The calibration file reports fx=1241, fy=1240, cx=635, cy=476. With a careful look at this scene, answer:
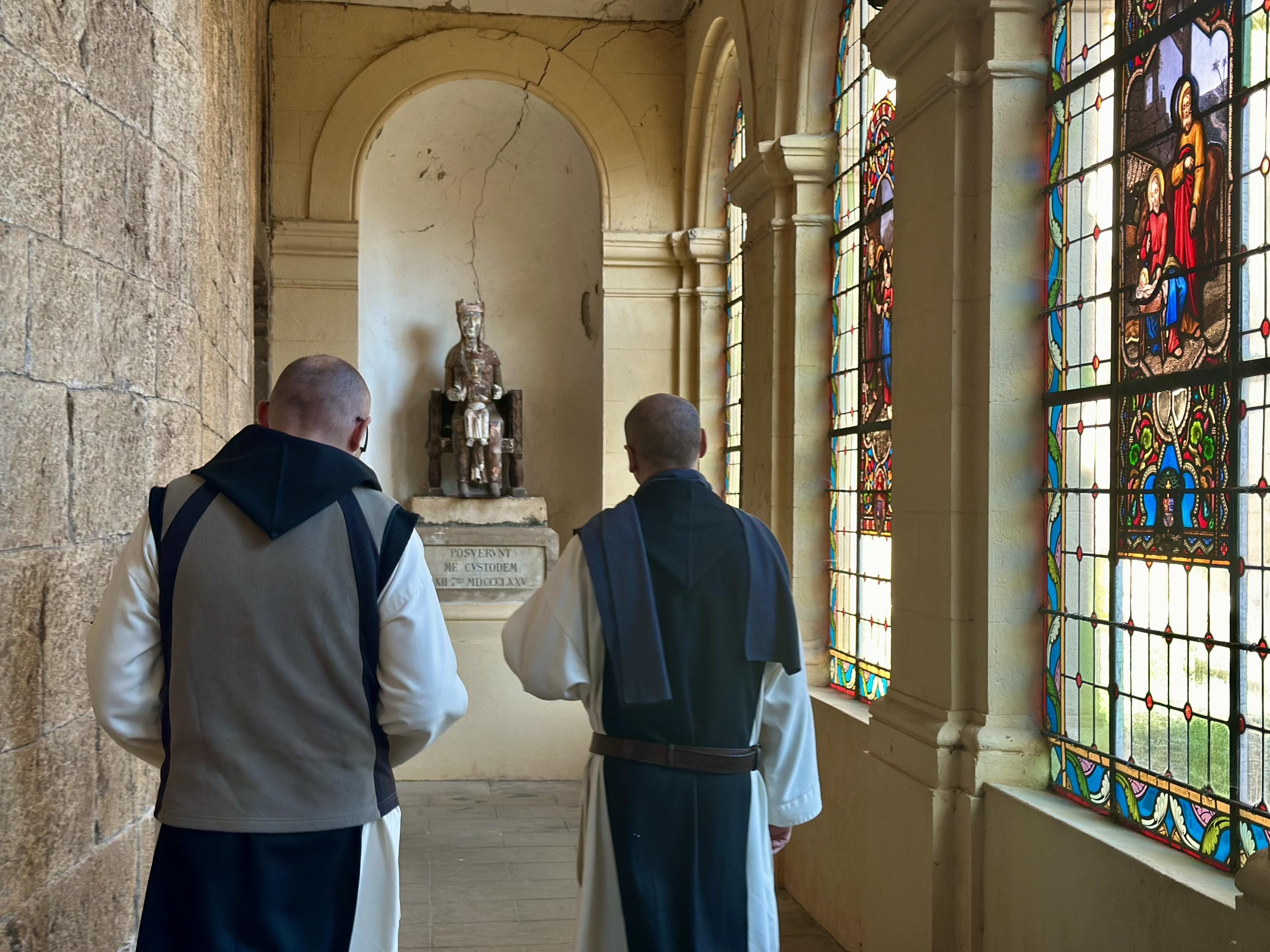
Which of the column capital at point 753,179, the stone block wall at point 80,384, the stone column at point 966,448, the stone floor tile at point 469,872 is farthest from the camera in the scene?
the column capital at point 753,179

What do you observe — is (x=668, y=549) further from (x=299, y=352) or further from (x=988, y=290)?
(x=299, y=352)

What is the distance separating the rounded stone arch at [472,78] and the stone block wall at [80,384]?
463 cm

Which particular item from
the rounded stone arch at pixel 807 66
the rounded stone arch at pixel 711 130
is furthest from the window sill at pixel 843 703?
the rounded stone arch at pixel 711 130

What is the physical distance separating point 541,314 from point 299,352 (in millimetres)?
1823

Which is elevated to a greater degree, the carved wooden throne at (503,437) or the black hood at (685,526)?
the carved wooden throne at (503,437)

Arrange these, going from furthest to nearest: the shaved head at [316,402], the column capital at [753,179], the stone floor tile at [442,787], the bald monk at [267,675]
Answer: the stone floor tile at [442,787] < the column capital at [753,179] < the shaved head at [316,402] < the bald monk at [267,675]

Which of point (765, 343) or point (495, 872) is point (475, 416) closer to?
point (765, 343)

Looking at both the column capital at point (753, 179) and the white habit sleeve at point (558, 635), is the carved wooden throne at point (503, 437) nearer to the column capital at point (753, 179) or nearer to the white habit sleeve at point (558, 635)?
the column capital at point (753, 179)

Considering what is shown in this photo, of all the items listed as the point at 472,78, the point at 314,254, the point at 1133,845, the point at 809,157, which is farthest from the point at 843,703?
the point at 472,78

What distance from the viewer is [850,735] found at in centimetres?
482

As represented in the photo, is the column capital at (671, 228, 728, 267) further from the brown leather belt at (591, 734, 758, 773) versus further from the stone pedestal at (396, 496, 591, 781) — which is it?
the brown leather belt at (591, 734, 758, 773)

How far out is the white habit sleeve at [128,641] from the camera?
2.24m

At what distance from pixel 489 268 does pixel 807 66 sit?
372cm

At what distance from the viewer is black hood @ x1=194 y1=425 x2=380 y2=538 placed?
2.21 metres
